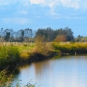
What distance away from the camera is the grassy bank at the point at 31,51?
33.2 m

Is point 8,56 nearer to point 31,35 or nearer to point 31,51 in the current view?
point 31,51

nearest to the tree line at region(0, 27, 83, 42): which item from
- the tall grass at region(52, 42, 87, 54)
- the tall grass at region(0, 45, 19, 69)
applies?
the tall grass at region(52, 42, 87, 54)

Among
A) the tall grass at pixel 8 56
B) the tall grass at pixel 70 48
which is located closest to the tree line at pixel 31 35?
the tall grass at pixel 70 48

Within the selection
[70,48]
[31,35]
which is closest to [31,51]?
[70,48]

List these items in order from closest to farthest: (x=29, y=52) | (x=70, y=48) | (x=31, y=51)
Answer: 1. (x=29, y=52)
2. (x=31, y=51)
3. (x=70, y=48)

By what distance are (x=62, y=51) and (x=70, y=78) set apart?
34.1 meters

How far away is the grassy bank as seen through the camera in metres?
33.2

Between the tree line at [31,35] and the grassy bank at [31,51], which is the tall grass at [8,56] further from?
the tree line at [31,35]

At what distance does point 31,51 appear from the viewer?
1784 inches

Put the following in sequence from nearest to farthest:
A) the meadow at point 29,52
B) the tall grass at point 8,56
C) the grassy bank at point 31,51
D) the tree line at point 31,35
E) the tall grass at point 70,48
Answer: the tall grass at point 8,56
the meadow at point 29,52
the grassy bank at point 31,51
the tall grass at point 70,48
the tree line at point 31,35

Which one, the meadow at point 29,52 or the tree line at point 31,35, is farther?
the tree line at point 31,35

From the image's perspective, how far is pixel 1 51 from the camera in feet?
107

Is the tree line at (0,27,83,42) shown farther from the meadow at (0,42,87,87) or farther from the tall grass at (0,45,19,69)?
the tall grass at (0,45,19,69)

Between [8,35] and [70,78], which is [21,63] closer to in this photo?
[70,78]
